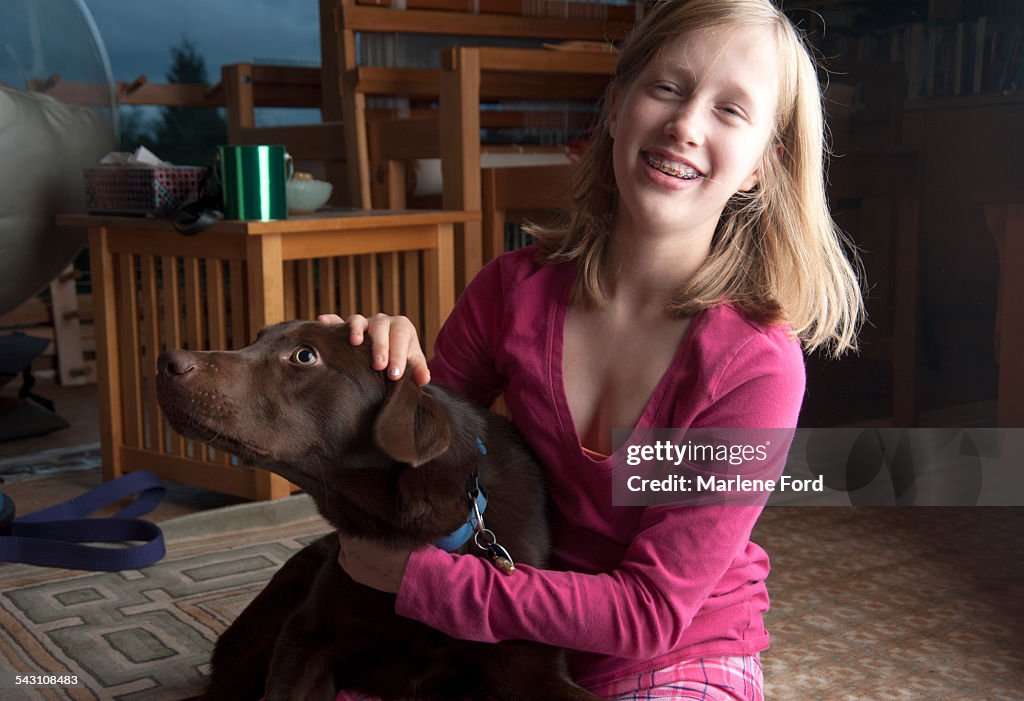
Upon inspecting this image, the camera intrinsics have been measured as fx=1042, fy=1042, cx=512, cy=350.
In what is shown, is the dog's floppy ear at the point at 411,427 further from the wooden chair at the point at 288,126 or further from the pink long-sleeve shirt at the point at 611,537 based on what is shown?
the wooden chair at the point at 288,126

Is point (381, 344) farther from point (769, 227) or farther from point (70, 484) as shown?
point (70, 484)

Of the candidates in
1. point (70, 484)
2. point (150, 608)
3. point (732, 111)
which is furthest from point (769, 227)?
point (70, 484)

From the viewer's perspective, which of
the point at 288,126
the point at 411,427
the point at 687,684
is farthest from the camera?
the point at 288,126

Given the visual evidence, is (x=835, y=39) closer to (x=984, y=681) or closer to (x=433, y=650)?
(x=984, y=681)

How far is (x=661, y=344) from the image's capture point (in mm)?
1318

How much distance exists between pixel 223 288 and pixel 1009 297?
1722mm

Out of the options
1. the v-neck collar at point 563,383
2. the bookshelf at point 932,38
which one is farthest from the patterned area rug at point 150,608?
the bookshelf at point 932,38

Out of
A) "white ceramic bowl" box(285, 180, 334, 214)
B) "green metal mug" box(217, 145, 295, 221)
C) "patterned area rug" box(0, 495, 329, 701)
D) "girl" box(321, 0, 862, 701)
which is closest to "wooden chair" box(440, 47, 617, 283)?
"white ceramic bowl" box(285, 180, 334, 214)

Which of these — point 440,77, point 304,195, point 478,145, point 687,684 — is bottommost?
point 687,684

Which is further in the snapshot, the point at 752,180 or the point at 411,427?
the point at 752,180

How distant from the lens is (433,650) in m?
1.17

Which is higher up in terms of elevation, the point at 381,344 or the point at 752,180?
the point at 752,180

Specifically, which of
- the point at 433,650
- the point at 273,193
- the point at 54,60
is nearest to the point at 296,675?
the point at 433,650

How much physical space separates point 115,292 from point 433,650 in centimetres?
184
